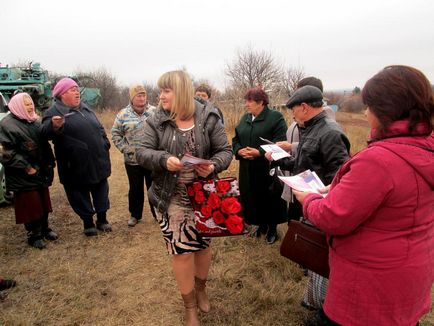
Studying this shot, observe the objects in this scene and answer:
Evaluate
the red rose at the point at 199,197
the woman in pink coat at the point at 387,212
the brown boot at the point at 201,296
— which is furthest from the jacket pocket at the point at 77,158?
the woman in pink coat at the point at 387,212

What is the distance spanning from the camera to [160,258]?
3707 mm

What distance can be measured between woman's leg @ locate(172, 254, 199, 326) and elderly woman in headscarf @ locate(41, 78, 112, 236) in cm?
208

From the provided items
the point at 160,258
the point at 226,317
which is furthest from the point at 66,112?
the point at 226,317

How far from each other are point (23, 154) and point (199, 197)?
2525mm

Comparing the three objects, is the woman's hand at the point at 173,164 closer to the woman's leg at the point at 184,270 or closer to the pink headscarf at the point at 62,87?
the woman's leg at the point at 184,270

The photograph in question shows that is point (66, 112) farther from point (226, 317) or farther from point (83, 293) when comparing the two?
A: point (226, 317)

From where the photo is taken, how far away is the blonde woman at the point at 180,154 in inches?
90.2

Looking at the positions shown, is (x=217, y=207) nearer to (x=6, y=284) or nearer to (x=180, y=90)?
(x=180, y=90)

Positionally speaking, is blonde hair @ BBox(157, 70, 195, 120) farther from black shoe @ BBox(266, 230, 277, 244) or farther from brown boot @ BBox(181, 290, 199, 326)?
black shoe @ BBox(266, 230, 277, 244)

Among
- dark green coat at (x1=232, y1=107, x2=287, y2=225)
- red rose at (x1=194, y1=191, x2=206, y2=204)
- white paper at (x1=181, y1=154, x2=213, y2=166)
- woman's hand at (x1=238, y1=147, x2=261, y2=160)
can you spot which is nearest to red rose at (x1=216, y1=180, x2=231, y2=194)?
red rose at (x1=194, y1=191, x2=206, y2=204)

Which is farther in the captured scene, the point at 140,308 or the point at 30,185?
the point at 30,185

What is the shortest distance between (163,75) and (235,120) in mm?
8157

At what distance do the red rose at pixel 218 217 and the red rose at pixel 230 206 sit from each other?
36 millimetres

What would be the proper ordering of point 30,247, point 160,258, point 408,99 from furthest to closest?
point 30,247, point 160,258, point 408,99
